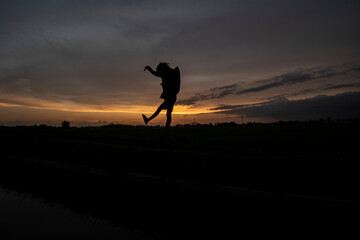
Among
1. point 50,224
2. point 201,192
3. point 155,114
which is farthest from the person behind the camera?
point 155,114

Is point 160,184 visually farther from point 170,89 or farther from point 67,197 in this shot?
point 170,89

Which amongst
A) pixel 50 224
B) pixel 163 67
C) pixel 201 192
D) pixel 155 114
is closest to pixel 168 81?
pixel 163 67

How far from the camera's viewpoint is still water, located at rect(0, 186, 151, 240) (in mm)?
3100

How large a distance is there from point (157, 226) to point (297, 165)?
4285mm

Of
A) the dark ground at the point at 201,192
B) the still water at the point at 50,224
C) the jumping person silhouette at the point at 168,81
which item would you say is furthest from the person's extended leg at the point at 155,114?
the still water at the point at 50,224

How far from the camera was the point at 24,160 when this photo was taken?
267 inches

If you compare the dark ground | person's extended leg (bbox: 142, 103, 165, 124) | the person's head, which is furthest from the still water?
the person's head

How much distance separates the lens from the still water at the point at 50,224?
3.10 metres

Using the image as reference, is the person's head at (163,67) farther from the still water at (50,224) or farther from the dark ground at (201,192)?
the still water at (50,224)

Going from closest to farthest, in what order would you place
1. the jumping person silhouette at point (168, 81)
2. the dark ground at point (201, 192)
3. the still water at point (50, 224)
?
1. the still water at point (50, 224)
2. the dark ground at point (201, 192)
3. the jumping person silhouette at point (168, 81)

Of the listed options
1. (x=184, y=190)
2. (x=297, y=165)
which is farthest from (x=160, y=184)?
(x=297, y=165)

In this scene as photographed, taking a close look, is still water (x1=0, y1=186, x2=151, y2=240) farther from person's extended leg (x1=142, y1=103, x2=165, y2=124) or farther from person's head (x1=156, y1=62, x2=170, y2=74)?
person's head (x1=156, y1=62, x2=170, y2=74)

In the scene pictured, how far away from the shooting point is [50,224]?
11.3ft

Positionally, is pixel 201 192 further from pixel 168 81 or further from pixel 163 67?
pixel 163 67
